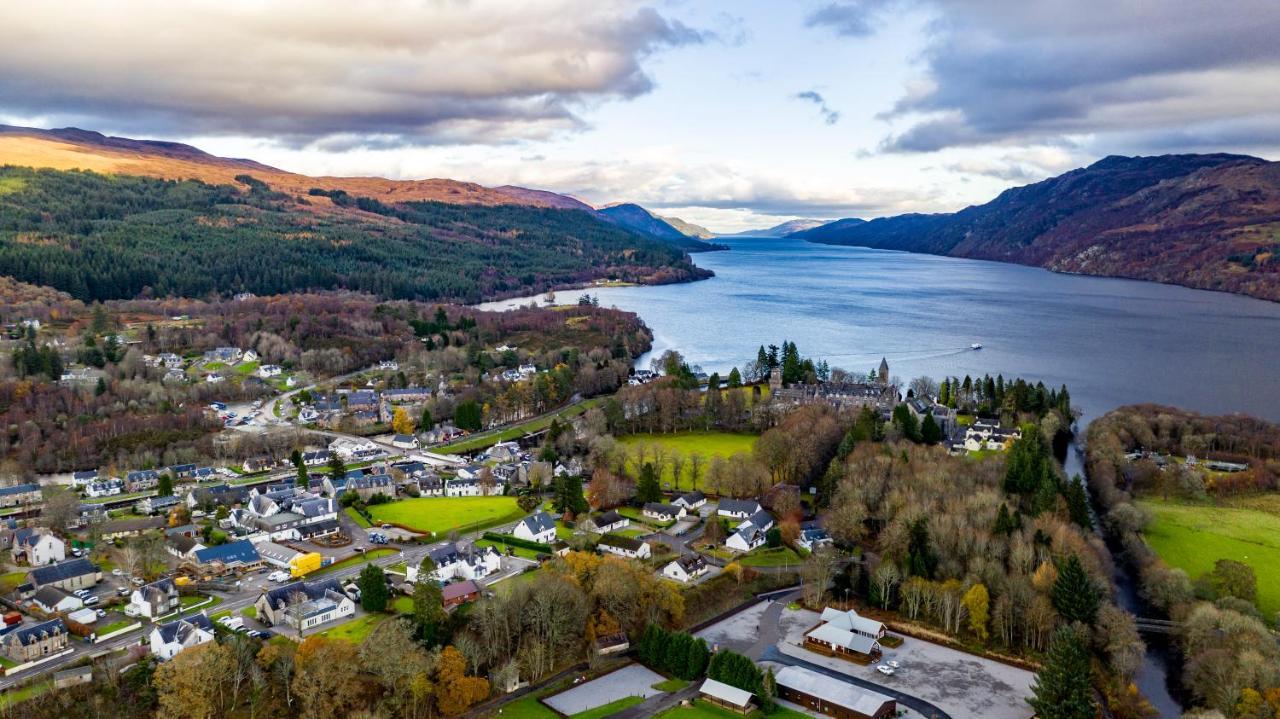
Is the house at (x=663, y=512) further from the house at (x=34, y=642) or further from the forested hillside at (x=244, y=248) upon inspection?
the forested hillside at (x=244, y=248)

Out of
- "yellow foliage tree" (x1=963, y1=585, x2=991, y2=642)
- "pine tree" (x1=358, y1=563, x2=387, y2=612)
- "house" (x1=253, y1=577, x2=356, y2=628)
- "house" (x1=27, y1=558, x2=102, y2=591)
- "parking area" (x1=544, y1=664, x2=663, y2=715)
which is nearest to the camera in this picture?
"parking area" (x1=544, y1=664, x2=663, y2=715)

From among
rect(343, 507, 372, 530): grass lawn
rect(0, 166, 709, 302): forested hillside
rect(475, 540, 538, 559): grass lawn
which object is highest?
rect(0, 166, 709, 302): forested hillside

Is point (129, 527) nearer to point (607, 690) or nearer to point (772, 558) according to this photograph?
point (607, 690)

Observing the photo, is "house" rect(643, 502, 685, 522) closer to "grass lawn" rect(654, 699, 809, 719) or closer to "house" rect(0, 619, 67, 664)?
"grass lawn" rect(654, 699, 809, 719)

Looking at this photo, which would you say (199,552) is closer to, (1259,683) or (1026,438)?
(1259,683)

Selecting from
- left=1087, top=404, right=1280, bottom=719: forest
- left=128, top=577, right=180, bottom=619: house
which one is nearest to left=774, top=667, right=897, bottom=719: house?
left=1087, top=404, right=1280, bottom=719: forest
